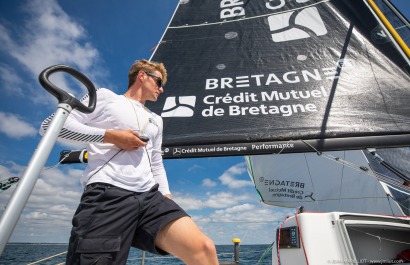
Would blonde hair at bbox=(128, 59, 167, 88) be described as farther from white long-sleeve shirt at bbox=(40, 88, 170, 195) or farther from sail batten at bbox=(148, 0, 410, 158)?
sail batten at bbox=(148, 0, 410, 158)

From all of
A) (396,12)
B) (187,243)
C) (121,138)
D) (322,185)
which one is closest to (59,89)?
(121,138)

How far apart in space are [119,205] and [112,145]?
34cm

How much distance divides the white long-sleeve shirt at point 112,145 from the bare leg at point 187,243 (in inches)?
10.7

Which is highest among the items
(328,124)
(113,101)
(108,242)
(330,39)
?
(330,39)

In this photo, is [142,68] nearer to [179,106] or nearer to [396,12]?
[179,106]

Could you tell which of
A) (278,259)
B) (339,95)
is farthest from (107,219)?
(339,95)

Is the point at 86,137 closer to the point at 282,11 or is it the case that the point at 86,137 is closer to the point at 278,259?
the point at 278,259

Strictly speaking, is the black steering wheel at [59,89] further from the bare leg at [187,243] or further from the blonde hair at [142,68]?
the blonde hair at [142,68]

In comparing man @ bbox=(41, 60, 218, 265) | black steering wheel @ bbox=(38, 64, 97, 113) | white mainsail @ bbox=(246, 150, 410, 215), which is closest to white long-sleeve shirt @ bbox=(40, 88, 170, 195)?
man @ bbox=(41, 60, 218, 265)

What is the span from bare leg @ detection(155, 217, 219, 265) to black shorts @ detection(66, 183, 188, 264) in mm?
36

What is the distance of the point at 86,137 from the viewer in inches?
53.2

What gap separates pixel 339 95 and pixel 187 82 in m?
1.77

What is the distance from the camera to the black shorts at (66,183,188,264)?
1194 mm

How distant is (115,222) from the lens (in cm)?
127
